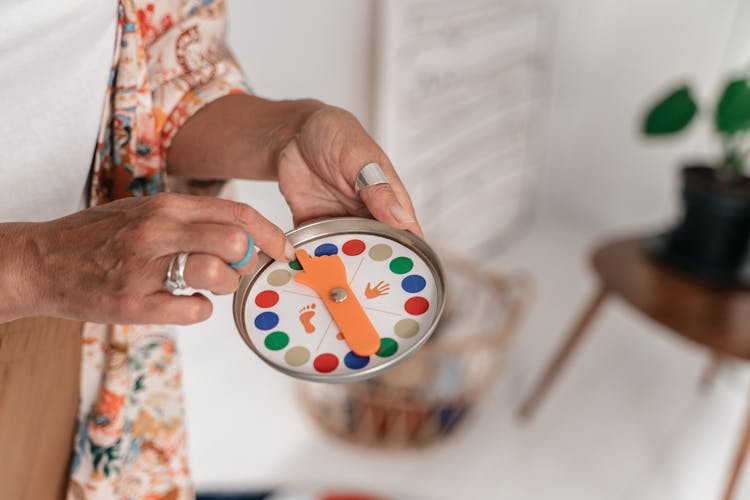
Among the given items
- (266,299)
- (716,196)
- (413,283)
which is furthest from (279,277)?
(716,196)

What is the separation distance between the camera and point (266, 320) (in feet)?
1.93

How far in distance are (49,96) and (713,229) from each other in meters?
1.25

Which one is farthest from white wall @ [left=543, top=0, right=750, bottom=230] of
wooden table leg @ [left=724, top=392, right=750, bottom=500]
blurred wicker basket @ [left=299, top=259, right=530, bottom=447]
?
wooden table leg @ [left=724, top=392, right=750, bottom=500]

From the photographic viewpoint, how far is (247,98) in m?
0.70

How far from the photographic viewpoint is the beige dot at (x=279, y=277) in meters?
0.61

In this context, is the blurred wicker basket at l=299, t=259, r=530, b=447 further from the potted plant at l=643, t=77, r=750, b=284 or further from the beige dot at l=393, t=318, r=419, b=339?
the beige dot at l=393, t=318, r=419, b=339

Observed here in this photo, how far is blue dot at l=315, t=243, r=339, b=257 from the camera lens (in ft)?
2.05

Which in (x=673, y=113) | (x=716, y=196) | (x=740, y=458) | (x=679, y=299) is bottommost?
(x=740, y=458)

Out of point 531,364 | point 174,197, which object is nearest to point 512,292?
point 531,364

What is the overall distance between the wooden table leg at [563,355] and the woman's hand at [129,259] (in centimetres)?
116

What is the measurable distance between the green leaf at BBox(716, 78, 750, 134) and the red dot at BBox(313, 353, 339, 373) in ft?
3.55

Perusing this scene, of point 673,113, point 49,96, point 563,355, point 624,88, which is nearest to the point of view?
point 49,96

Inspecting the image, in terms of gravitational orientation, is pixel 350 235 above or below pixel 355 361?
above

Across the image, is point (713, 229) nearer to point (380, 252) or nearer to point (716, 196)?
point (716, 196)
